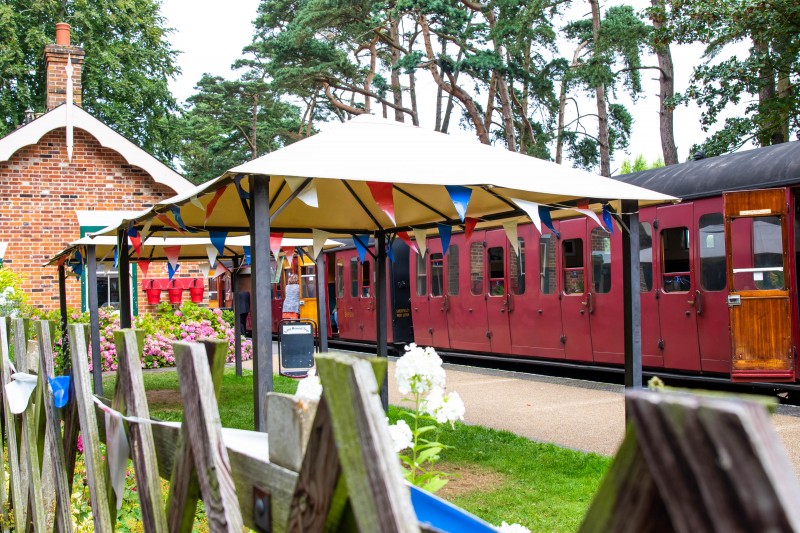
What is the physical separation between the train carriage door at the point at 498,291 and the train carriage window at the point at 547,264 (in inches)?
34.4

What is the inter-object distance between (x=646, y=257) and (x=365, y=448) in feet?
34.7

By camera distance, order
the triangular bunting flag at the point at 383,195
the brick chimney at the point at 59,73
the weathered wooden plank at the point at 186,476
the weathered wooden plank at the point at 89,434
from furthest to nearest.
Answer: the brick chimney at the point at 59,73 < the triangular bunting flag at the point at 383,195 < the weathered wooden plank at the point at 89,434 < the weathered wooden plank at the point at 186,476

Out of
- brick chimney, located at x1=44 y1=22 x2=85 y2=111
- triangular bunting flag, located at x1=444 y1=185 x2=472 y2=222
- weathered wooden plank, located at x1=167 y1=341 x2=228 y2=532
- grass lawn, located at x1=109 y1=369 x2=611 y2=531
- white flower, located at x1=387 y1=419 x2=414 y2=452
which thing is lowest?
grass lawn, located at x1=109 y1=369 x2=611 y2=531

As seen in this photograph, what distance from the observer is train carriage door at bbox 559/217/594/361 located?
12245 mm

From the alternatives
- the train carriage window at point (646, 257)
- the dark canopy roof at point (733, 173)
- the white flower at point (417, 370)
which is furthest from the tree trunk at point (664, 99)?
the white flower at point (417, 370)

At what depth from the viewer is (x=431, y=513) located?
1.56 m

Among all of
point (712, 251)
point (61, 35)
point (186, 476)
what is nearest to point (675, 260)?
point (712, 251)

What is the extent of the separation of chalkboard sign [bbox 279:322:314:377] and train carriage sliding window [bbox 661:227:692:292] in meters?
5.15

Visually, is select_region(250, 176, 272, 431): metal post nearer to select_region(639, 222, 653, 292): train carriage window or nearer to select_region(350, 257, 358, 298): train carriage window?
select_region(639, 222, 653, 292): train carriage window

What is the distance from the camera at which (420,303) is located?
17.1 meters

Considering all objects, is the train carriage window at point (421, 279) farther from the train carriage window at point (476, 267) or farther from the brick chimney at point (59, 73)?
the brick chimney at point (59, 73)

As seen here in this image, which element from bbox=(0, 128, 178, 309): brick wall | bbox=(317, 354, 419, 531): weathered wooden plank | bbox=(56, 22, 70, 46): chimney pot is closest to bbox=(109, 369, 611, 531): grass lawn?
bbox=(317, 354, 419, 531): weathered wooden plank

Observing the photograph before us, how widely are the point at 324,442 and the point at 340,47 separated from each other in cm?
2955

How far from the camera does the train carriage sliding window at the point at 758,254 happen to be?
9.40 m
